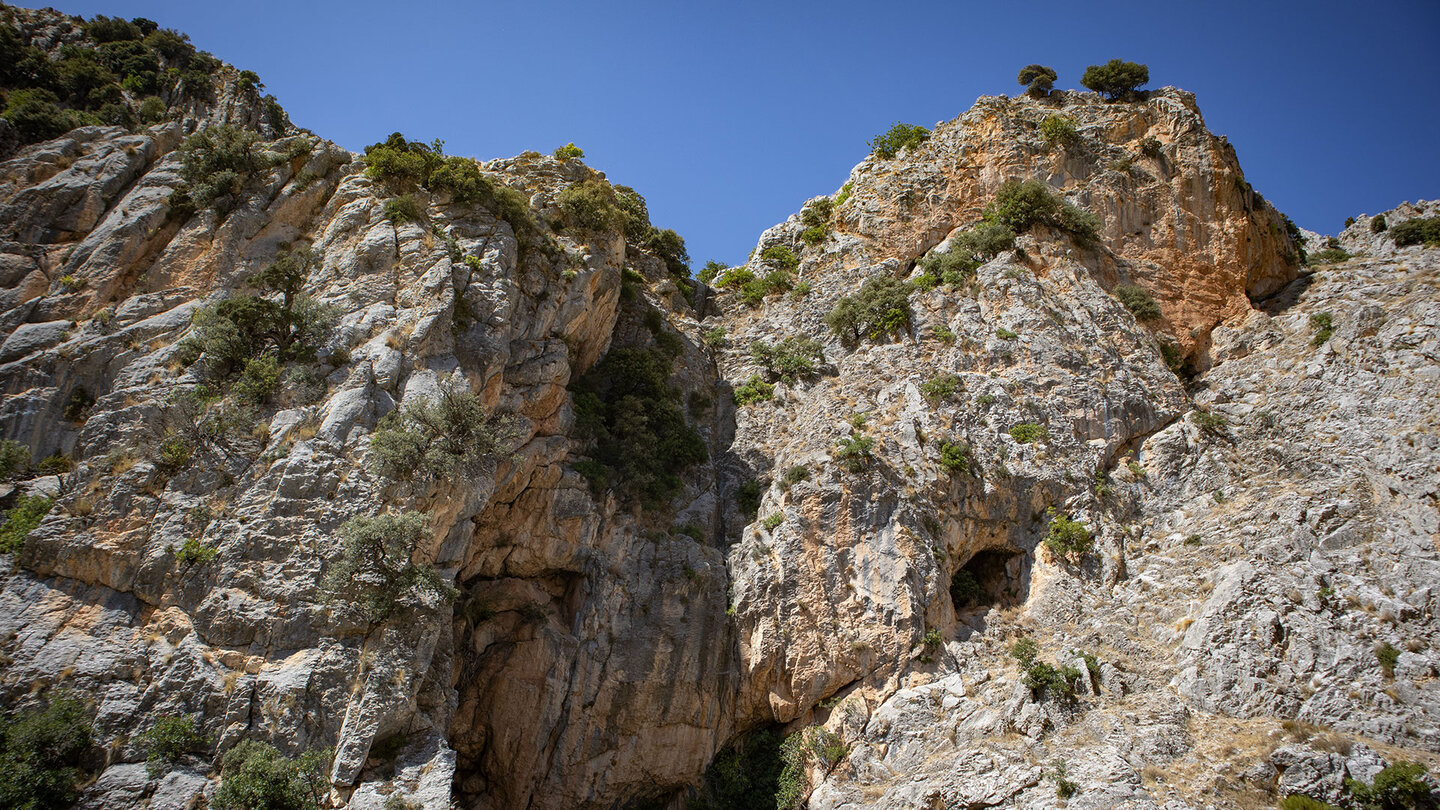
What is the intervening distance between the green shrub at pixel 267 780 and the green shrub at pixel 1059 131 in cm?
3605

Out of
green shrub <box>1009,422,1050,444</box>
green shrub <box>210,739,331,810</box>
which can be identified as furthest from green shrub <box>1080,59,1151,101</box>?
green shrub <box>210,739,331,810</box>

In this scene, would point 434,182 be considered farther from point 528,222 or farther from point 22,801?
point 22,801

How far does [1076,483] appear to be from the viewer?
985 inches

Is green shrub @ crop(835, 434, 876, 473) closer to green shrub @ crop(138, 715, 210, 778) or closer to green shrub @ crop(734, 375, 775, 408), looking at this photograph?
green shrub @ crop(734, 375, 775, 408)

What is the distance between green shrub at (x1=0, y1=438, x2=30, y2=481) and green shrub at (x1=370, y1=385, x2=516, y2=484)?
8.53 meters

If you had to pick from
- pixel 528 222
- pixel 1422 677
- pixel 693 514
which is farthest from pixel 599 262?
pixel 1422 677

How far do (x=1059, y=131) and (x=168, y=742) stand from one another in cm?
3835

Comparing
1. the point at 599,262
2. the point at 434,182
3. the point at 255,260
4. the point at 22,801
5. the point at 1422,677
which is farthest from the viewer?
the point at 599,262

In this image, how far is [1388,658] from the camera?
17250 mm

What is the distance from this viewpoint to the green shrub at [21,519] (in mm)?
17750

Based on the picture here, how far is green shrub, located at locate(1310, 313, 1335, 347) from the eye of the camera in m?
26.4

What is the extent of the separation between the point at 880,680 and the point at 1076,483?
31.5 ft

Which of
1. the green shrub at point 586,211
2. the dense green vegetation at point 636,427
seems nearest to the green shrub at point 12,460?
the dense green vegetation at point 636,427

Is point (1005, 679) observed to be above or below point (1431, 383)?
below
